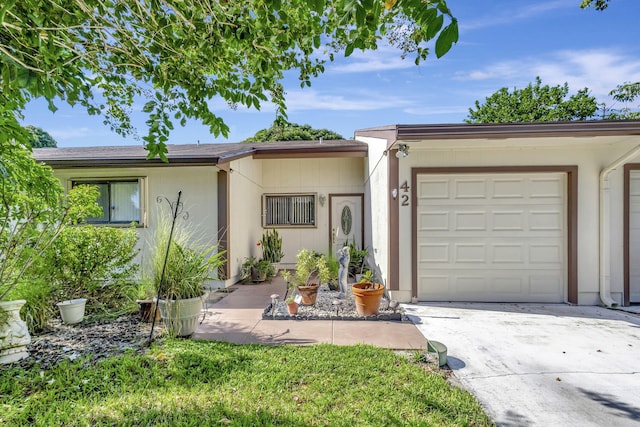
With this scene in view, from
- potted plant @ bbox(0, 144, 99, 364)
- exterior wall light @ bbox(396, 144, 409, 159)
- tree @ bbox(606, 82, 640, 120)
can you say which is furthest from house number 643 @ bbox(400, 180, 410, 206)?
tree @ bbox(606, 82, 640, 120)

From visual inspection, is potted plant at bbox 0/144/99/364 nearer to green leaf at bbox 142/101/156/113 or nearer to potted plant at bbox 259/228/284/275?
green leaf at bbox 142/101/156/113

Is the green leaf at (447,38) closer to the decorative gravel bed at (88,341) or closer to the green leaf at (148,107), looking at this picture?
the green leaf at (148,107)

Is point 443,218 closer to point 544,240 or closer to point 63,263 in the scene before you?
point 544,240

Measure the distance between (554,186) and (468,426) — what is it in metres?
4.83

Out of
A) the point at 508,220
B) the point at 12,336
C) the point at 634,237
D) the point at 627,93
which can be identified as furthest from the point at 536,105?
the point at 12,336

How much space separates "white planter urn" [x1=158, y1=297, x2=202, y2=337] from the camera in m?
3.74

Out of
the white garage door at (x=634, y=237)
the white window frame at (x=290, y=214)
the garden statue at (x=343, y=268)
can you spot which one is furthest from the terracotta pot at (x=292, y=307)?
the white garage door at (x=634, y=237)

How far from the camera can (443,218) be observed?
5.51 meters

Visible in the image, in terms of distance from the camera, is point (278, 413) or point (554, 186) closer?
point (278, 413)

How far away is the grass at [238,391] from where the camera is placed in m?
2.27

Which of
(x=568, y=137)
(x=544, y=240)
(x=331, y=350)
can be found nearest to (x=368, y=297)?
(x=331, y=350)

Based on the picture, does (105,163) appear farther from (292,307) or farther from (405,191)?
(405,191)

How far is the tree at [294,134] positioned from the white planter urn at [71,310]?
2084 centimetres

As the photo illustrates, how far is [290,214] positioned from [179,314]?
240 inches
